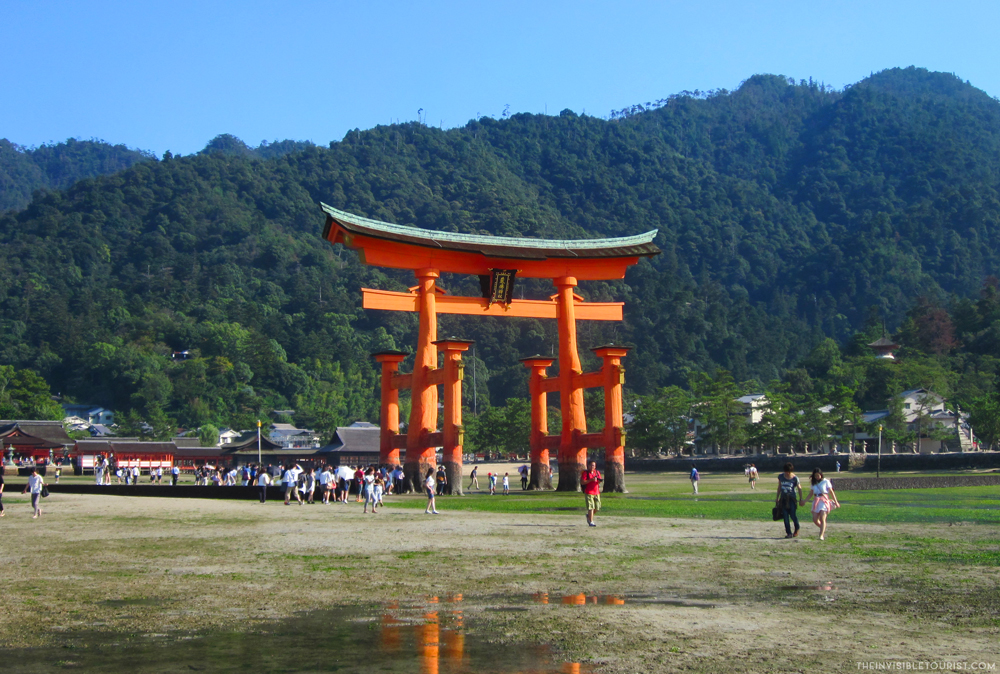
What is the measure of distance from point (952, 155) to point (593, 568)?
207m

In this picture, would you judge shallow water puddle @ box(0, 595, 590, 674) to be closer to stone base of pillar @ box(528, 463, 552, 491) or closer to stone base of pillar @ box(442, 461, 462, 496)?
stone base of pillar @ box(442, 461, 462, 496)

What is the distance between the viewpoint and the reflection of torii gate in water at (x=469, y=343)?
1251 inches

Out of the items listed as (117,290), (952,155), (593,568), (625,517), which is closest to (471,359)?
(117,290)

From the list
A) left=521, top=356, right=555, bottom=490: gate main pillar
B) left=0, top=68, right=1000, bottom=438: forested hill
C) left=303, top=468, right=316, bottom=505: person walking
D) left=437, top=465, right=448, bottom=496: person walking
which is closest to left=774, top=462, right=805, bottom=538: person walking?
left=437, top=465, right=448, bottom=496: person walking

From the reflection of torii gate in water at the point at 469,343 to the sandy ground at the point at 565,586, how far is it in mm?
14110

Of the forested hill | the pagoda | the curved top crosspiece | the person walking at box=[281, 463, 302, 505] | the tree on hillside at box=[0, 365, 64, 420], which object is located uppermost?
the forested hill

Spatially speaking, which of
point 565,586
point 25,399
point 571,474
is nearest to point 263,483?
point 571,474

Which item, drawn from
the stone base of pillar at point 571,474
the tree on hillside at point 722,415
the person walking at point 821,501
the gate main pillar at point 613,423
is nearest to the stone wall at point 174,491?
the stone base of pillar at point 571,474

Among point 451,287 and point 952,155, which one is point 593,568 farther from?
point 952,155

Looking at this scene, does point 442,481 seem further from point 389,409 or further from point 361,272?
point 361,272

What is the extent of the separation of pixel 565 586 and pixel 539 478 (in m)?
25.1

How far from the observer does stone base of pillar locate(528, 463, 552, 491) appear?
116 feet

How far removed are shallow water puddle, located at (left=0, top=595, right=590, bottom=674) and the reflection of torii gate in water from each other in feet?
73.1

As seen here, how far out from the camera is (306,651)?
735 cm
